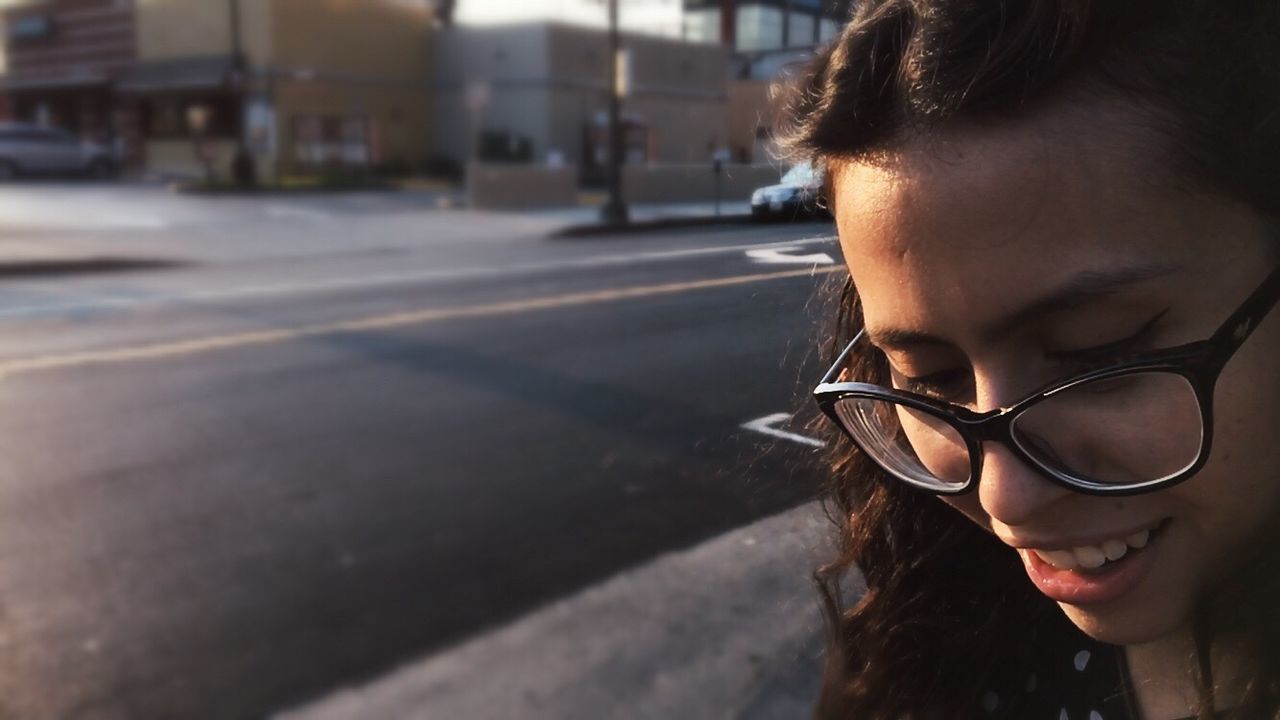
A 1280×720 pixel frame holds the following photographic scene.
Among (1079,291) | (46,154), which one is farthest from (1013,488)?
(46,154)

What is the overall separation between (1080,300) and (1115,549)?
20 centimetres

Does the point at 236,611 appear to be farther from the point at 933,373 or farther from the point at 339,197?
the point at 339,197

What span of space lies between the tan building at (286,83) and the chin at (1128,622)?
32.6 m

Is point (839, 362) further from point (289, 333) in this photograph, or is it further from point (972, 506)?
point (289, 333)

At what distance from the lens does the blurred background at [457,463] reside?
133 centimetres

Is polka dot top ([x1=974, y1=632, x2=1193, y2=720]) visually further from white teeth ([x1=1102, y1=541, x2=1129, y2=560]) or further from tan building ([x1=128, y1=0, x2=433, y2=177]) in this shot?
tan building ([x1=128, y1=0, x2=433, y2=177])

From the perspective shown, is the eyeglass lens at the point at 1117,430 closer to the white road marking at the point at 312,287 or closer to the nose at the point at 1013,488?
the nose at the point at 1013,488

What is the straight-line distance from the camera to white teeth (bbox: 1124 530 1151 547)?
828 mm

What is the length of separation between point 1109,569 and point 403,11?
120ft

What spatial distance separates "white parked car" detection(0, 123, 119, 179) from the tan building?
290cm

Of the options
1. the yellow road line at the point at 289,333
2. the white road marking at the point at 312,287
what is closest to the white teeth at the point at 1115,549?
the yellow road line at the point at 289,333

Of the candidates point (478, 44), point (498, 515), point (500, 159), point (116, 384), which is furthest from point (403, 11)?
point (498, 515)

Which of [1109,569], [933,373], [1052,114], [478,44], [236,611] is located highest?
[478,44]

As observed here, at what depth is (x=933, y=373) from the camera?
0.95 metres
